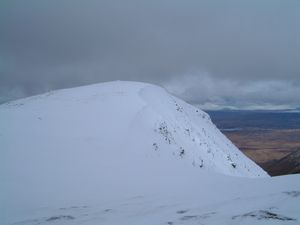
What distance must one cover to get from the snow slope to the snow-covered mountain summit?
54 millimetres

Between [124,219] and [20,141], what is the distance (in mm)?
11790

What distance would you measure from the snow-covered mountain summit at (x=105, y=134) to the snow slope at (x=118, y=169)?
54 millimetres

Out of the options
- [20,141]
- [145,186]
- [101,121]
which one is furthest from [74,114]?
[145,186]

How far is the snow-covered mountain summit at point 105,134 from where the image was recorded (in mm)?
16516

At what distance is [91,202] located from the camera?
37.2 feet

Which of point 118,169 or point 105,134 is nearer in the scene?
point 118,169

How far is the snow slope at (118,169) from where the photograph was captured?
866 cm

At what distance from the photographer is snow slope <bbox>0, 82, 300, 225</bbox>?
8.66m

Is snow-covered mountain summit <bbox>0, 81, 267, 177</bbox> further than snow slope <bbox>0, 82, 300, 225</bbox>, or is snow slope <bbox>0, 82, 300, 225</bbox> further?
snow-covered mountain summit <bbox>0, 81, 267, 177</bbox>

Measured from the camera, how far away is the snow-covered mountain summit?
54.2 ft

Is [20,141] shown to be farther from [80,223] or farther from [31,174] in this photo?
[80,223]

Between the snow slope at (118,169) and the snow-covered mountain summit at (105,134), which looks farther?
the snow-covered mountain summit at (105,134)

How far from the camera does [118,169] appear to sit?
1532 centimetres

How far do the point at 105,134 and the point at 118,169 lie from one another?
4.02m
